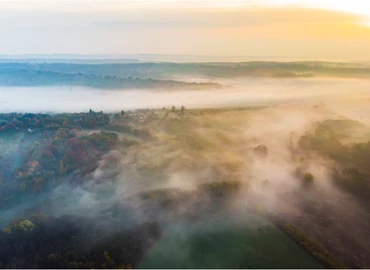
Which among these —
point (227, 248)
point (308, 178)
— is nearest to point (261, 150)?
point (308, 178)

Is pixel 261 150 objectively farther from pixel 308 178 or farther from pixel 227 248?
pixel 227 248

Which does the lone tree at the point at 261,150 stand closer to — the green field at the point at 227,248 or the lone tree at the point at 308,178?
the lone tree at the point at 308,178

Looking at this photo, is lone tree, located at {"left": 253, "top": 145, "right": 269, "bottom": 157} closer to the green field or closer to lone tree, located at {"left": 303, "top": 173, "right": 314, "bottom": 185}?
lone tree, located at {"left": 303, "top": 173, "right": 314, "bottom": 185}

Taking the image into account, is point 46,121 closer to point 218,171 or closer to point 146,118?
point 146,118

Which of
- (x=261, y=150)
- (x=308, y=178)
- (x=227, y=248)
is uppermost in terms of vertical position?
(x=261, y=150)

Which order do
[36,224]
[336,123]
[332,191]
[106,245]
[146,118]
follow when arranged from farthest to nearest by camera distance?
1. [146,118]
2. [336,123]
3. [332,191]
4. [36,224]
5. [106,245]

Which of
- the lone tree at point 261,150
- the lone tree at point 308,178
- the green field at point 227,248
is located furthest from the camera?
the lone tree at point 261,150

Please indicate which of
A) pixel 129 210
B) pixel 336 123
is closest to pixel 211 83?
pixel 336 123

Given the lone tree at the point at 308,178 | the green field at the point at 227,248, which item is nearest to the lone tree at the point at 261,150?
the lone tree at the point at 308,178
